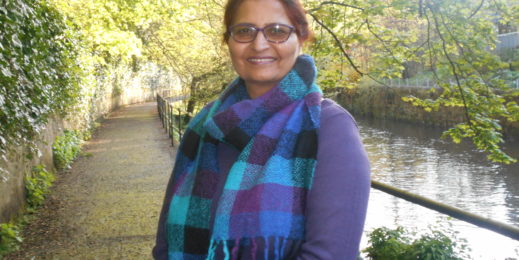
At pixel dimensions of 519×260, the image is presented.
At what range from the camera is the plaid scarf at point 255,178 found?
49.3 inches

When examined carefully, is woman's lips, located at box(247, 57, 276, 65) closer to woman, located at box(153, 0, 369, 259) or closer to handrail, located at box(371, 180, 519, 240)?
woman, located at box(153, 0, 369, 259)

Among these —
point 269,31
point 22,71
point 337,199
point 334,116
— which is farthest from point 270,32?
A: point 22,71

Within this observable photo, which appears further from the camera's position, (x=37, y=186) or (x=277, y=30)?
(x=37, y=186)

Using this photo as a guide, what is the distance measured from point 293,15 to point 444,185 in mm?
13978

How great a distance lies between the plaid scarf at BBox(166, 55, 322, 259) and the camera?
4.11ft

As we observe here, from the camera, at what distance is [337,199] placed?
1157 millimetres

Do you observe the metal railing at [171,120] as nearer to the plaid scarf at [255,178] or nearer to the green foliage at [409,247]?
the green foliage at [409,247]

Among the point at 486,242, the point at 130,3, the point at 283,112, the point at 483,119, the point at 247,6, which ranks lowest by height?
the point at 486,242

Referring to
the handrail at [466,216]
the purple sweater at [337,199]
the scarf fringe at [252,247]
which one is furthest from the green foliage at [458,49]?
the scarf fringe at [252,247]

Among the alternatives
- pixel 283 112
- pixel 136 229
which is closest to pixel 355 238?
pixel 283 112

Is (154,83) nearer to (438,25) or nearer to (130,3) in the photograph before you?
(130,3)

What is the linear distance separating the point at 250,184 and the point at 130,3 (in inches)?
374

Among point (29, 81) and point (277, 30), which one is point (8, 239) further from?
point (277, 30)

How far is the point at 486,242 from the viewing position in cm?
908
